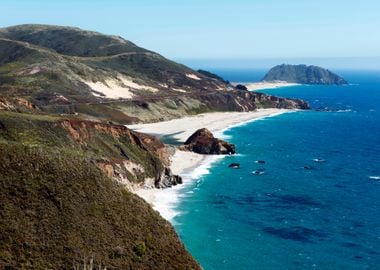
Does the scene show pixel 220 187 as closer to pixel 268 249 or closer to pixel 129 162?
pixel 129 162

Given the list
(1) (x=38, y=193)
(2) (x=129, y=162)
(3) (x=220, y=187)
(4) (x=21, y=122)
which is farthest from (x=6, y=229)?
(3) (x=220, y=187)

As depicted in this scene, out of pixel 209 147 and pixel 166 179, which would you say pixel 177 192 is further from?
pixel 209 147

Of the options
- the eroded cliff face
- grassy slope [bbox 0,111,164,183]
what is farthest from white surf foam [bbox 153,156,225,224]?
grassy slope [bbox 0,111,164,183]

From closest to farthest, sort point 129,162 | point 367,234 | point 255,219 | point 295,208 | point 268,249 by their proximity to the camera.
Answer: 1. point 268,249
2. point 367,234
3. point 255,219
4. point 295,208
5. point 129,162

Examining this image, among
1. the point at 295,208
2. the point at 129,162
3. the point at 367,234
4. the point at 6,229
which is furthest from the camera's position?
the point at 129,162

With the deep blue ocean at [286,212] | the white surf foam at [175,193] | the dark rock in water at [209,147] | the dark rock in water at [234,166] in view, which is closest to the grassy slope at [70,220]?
the deep blue ocean at [286,212]

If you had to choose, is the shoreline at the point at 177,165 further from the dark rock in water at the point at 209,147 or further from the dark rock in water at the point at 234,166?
the dark rock in water at the point at 234,166

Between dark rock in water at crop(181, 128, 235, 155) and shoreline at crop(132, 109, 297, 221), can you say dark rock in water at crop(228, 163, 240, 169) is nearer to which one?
shoreline at crop(132, 109, 297, 221)
